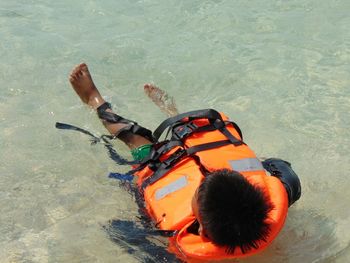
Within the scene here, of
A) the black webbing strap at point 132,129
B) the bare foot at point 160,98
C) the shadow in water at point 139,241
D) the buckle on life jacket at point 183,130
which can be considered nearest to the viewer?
the shadow in water at point 139,241

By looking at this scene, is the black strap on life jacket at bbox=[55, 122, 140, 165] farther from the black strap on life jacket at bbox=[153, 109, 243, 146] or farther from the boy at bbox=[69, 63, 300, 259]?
the black strap on life jacket at bbox=[153, 109, 243, 146]

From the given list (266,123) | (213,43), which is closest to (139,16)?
(213,43)

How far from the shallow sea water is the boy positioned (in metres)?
0.31

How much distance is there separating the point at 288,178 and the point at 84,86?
1.63 meters

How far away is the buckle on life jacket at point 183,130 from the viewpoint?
308 cm

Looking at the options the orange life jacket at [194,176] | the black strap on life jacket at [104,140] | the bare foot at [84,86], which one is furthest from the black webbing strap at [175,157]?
the bare foot at [84,86]

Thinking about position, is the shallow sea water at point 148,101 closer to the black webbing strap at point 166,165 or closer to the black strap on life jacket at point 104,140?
the black strap on life jacket at point 104,140

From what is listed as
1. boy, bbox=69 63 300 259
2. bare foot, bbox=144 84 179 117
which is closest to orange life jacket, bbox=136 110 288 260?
A: boy, bbox=69 63 300 259

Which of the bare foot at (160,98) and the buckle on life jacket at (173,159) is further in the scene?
the bare foot at (160,98)

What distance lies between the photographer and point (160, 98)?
4.05 meters

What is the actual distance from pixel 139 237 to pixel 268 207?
79 centimetres

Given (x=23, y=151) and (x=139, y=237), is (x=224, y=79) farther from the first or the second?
(x=139, y=237)

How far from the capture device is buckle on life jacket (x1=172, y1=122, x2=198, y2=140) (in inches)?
121

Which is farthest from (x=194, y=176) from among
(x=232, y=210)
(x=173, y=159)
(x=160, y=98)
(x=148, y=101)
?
(x=148, y=101)
